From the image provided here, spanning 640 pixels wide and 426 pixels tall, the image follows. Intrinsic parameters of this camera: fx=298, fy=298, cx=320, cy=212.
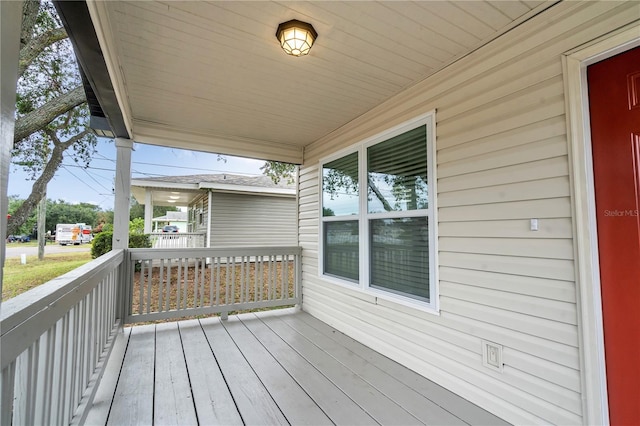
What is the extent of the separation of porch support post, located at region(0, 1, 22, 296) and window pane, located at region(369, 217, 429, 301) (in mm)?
2459

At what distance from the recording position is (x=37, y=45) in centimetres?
259

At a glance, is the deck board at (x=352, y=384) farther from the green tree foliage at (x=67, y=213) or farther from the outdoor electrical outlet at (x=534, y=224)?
the green tree foliage at (x=67, y=213)

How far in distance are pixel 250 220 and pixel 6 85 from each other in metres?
9.32

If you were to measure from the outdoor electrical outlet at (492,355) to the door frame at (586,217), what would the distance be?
43cm

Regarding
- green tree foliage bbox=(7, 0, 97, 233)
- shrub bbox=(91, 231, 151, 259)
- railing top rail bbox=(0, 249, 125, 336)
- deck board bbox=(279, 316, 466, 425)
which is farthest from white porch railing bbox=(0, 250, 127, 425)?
shrub bbox=(91, 231, 151, 259)

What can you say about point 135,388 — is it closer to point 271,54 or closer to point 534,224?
point 271,54

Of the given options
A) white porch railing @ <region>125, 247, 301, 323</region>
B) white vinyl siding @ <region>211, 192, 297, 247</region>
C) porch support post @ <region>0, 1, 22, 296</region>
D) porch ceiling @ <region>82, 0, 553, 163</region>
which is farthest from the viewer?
white vinyl siding @ <region>211, 192, 297, 247</region>

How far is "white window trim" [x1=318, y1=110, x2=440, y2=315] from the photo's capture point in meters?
2.42

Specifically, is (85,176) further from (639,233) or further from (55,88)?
(639,233)

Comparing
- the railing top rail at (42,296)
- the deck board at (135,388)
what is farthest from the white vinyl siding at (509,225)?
the railing top rail at (42,296)

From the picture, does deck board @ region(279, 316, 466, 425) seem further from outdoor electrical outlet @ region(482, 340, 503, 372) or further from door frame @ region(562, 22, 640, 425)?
door frame @ region(562, 22, 640, 425)

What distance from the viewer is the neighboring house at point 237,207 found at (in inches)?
359

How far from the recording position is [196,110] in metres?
3.21

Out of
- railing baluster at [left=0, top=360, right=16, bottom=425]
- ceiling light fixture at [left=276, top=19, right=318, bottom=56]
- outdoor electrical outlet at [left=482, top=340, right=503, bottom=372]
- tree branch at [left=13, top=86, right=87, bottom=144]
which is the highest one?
ceiling light fixture at [left=276, top=19, right=318, bottom=56]
